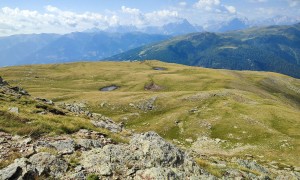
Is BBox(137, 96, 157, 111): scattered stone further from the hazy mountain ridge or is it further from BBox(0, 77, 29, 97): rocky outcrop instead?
BBox(0, 77, 29, 97): rocky outcrop

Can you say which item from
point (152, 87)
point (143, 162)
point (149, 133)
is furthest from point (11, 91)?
point (152, 87)

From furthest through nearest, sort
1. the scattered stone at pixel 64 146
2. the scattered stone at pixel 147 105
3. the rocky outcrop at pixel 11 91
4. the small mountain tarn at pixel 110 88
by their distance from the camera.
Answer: the small mountain tarn at pixel 110 88, the scattered stone at pixel 147 105, the rocky outcrop at pixel 11 91, the scattered stone at pixel 64 146

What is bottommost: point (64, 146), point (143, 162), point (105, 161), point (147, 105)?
point (147, 105)

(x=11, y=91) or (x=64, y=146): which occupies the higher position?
(x=11, y=91)

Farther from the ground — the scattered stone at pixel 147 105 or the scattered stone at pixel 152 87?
the scattered stone at pixel 147 105

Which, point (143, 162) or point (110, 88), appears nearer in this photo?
point (143, 162)

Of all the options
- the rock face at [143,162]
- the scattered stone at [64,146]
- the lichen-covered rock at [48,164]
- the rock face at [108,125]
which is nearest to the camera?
the lichen-covered rock at [48,164]

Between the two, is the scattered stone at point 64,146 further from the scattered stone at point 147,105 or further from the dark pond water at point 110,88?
the dark pond water at point 110,88

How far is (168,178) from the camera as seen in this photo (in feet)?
61.6

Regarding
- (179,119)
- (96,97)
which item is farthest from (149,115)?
(96,97)

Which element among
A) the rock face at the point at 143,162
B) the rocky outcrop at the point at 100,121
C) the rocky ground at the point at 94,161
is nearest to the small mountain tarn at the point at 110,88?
the rocky outcrop at the point at 100,121

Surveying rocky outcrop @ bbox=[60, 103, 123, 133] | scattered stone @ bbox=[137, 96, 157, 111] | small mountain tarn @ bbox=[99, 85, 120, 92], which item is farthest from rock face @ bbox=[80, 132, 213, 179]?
small mountain tarn @ bbox=[99, 85, 120, 92]

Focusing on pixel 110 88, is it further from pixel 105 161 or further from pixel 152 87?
pixel 105 161

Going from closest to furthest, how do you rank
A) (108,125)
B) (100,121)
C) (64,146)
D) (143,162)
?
(143,162) → (64,146) → (108,125) → (100,121)
